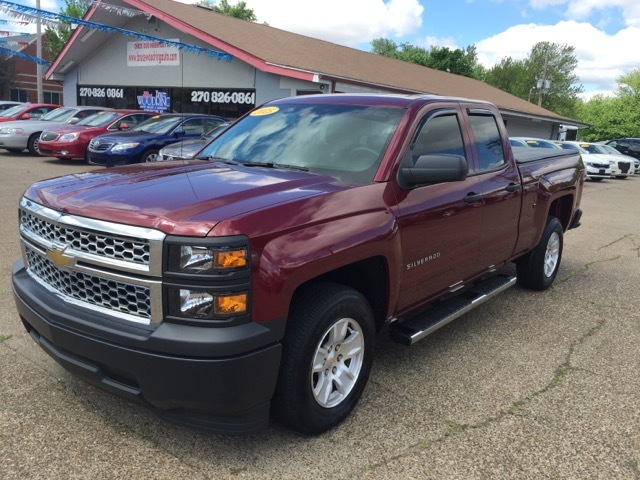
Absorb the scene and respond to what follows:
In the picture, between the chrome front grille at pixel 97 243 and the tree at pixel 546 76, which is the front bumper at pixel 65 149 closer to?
the chrome front grille at pixel 97 243

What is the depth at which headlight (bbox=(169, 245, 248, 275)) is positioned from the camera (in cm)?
239

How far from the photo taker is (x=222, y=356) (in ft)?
7.80

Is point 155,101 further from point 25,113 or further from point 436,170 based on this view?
point 436,170

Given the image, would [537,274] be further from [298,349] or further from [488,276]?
[298,349]

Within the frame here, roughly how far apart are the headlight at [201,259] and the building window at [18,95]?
57.3 metres

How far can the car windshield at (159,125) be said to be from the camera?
46.1 ft

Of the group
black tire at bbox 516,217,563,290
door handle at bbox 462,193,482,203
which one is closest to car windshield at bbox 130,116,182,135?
black tire at bbox 516,217,563,290

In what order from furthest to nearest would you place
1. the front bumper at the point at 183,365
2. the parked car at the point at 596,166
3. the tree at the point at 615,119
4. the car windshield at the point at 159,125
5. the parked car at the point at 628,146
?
the tree at the point at 615,119 → the parked car at the point at 628,146 → the parked car at the point at 596,166 → the car windshield at the point at 159,125 → the front bumper at the point at 183,365

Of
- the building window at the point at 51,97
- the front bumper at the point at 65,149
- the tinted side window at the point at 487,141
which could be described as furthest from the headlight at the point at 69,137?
the building window at the point at 51,97

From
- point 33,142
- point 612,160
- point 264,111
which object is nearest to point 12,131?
point 33,142

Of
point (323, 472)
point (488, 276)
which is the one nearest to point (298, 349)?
point (323, 472)

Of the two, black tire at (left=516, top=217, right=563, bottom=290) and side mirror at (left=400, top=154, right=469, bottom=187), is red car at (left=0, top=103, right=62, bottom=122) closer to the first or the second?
black tire at (left=516, top=217, right=563, bottom=290)

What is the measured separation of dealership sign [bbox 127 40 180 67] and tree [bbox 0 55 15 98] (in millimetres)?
28825

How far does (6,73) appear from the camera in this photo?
47.4 m
